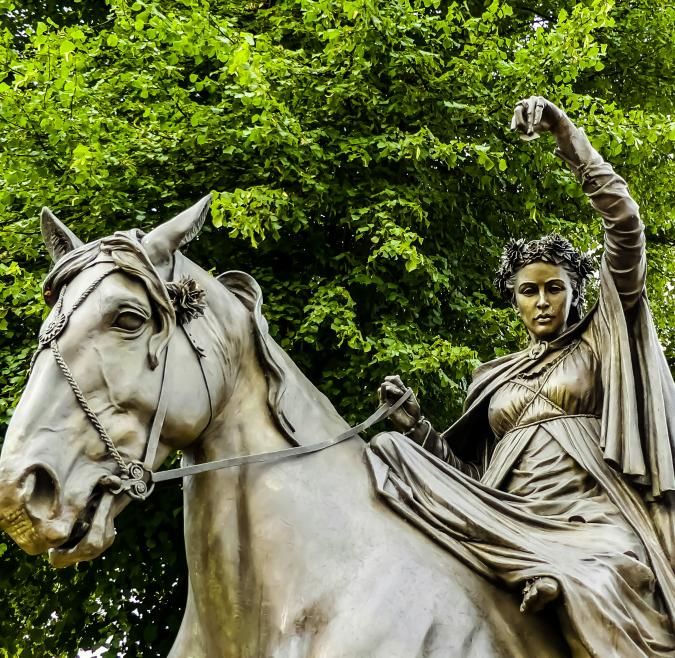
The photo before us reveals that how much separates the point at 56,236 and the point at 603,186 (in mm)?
2296

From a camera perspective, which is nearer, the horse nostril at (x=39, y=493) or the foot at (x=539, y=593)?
Result: the horse nostril at (x=39, y=493)

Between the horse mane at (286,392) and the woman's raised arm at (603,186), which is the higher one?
the woman's raised arm at (603,186)

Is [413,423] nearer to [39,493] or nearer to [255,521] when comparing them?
[255,521]

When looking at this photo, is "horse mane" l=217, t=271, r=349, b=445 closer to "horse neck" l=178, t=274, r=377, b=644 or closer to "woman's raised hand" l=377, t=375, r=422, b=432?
"horse neck" l=178, t=274, r=377, b=644

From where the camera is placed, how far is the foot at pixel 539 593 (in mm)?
3916

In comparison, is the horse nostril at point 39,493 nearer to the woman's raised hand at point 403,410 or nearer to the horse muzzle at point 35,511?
the horse muzzle at point 35,511

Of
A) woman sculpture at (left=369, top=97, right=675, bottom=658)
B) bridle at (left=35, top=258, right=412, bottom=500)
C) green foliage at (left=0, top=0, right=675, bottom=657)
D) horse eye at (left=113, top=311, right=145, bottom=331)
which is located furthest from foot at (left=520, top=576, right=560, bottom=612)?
green foliage at (left=0, top=0, right=675, bottom=657)

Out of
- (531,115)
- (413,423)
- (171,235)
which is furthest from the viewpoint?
(413,423)

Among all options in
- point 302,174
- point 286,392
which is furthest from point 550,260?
point 302,174

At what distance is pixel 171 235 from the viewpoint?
398cm

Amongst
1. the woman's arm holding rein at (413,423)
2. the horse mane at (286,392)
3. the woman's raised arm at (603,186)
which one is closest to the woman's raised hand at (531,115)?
the woman's raised arm at (603,186)

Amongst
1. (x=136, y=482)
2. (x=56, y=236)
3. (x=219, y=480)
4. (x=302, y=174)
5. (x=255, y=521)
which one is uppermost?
(x=56, y=236)

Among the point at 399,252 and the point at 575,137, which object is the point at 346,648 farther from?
the point at 399,252

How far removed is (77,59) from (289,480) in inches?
254
